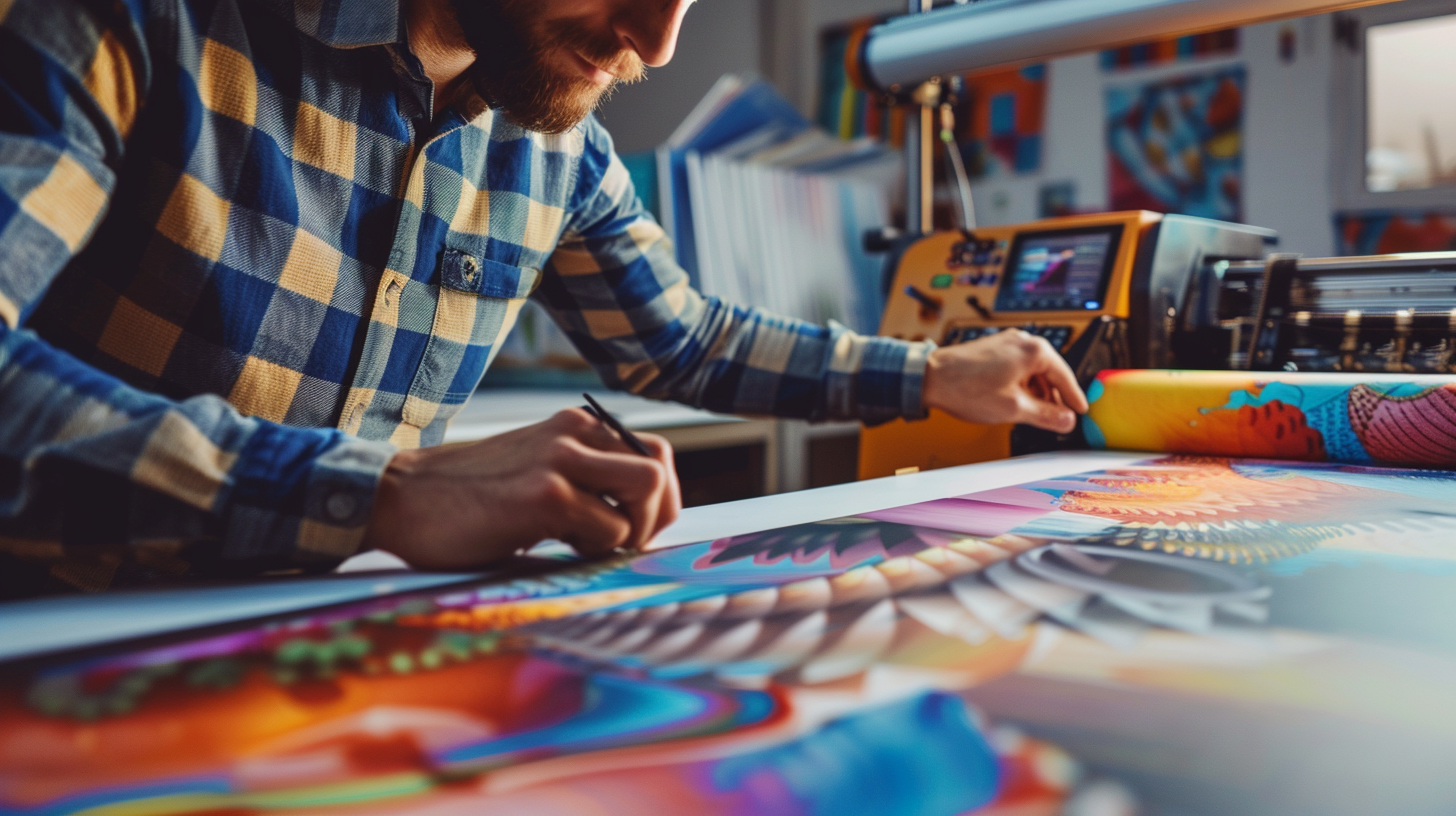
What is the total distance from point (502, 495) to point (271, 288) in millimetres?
386

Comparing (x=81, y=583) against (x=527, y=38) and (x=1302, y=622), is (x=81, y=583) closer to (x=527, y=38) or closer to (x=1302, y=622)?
(x=527, y=38)

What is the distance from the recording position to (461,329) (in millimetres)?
1040

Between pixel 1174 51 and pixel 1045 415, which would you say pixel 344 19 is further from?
pixel 1174 51

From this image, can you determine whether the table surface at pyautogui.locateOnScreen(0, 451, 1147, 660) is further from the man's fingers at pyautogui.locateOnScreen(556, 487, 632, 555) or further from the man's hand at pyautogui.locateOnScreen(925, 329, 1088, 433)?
the man's hand at pyautogui.locateOnScreen(925, 329, 1088, 433)

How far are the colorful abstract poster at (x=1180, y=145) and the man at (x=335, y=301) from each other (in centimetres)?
130

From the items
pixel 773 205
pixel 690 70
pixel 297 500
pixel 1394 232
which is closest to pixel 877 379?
pixel 297 500

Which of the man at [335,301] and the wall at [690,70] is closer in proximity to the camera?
the man at [335,301]

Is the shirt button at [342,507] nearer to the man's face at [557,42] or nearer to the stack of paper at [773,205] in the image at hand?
the man's face at [557,42]

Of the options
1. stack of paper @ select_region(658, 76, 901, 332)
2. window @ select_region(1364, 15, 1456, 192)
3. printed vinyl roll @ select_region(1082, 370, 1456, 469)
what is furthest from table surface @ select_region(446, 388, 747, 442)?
window @ select_region(1364, 15, 1456, 192)

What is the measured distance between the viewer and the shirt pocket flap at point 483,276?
39.4 inches

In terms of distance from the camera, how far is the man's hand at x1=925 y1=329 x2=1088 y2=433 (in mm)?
1106

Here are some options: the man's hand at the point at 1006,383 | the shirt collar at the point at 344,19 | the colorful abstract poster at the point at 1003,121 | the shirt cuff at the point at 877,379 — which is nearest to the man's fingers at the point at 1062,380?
the man's hand at the point at 1006,383

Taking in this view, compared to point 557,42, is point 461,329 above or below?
below

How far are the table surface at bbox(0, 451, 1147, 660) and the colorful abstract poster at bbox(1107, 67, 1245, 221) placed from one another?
5.36 ft
